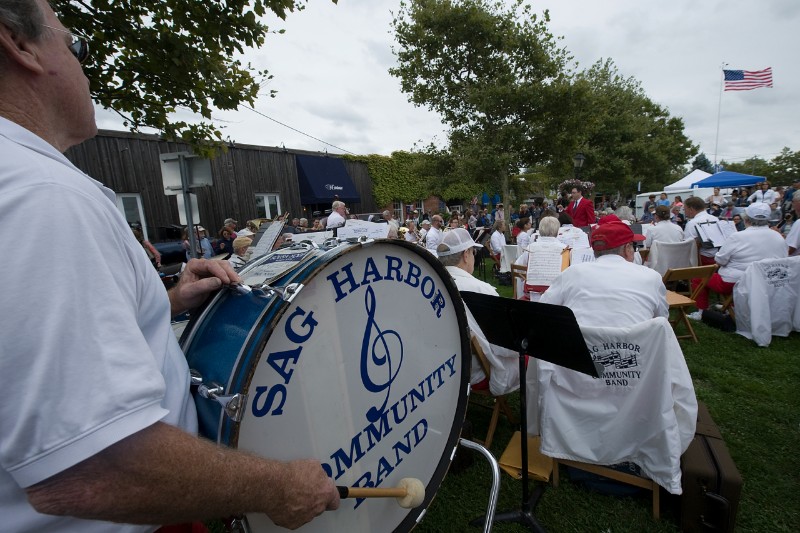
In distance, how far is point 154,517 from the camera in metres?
0.66

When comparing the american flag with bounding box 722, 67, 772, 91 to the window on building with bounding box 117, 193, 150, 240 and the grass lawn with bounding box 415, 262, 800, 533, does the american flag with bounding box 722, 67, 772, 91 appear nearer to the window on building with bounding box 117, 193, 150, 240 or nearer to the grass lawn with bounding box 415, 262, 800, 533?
the grass lawn with bounding box 415, 262, 800, 533

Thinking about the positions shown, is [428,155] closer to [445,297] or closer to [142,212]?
[142,212]

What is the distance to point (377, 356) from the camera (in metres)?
1.31

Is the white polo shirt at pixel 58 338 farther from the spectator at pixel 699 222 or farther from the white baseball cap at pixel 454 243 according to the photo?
the spectator at pixel 699 222

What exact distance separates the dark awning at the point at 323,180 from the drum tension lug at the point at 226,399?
55.5 feet

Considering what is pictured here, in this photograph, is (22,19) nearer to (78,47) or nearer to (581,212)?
(78,47)

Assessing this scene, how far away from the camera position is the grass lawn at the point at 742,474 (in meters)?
2.30

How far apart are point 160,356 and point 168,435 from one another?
25 centimetres

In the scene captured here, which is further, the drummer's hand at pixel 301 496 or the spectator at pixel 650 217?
the spectator at pixel 650 217

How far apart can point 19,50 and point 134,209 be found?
13.2 metres

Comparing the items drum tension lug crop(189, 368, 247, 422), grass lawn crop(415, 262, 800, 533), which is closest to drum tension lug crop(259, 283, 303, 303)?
drum tension lug crop(189, 368, 247, 422)

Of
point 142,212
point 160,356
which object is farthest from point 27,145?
point 142,212

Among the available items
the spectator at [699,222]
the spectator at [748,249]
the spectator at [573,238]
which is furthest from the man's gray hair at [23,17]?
the spectator at [699,222]

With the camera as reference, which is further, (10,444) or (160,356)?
(160,356)
